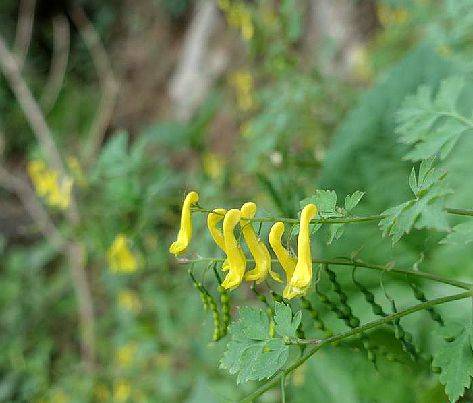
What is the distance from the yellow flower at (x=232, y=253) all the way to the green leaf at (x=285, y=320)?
5 centimetres

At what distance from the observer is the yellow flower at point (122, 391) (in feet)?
9.33

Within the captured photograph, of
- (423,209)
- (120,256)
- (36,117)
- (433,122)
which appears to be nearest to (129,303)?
(36,117)

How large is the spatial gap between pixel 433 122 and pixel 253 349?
0.48 meters

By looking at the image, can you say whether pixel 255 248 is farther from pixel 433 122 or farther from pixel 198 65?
pixel 198 65

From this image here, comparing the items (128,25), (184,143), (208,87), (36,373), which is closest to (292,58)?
(184,143)

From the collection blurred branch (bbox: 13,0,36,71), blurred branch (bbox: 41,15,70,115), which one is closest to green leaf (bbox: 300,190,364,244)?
blurred branch (bbox: 41,15,70,115)

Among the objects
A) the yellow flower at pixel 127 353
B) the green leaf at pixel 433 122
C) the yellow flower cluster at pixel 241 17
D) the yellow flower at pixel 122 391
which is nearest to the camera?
the green leaf at pixel 433 122

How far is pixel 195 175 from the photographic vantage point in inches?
92.7

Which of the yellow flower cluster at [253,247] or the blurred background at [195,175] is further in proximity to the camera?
the blurred background at [195,175]

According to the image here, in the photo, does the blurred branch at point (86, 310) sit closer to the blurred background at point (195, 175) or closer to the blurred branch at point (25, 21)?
the blurred background at point (195, 175)

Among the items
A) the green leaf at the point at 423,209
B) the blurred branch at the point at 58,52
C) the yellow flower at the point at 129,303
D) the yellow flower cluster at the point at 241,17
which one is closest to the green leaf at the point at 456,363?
the green leaf at the point at 423,209

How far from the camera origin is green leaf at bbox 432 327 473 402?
72cm

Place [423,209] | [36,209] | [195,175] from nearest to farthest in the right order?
[423,209]
[195,175]
[36,209]

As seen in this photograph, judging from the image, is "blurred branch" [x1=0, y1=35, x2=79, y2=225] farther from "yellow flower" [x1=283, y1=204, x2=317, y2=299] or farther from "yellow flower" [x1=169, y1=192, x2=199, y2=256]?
"yellow flower" [x1=283, y1=204, x2=317, y2=299]
